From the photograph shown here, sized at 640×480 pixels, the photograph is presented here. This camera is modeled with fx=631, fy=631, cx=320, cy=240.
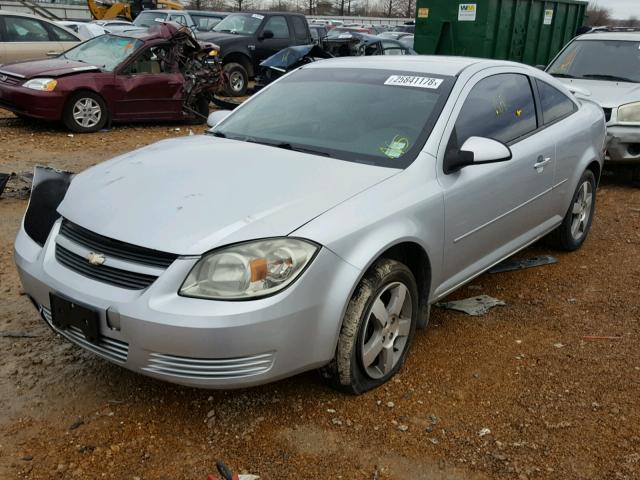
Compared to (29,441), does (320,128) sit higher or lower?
higher

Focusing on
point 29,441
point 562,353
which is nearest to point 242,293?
point 29,441

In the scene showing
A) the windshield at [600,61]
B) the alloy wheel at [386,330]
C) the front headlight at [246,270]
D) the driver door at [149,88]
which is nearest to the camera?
the front headlight at [246,270]

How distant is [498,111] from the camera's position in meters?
3.98

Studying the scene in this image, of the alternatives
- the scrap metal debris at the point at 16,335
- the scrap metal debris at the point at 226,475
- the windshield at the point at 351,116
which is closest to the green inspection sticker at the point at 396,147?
the windshield at the point at 351,116

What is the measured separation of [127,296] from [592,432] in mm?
2136

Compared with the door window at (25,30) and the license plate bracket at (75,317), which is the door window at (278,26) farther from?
the license plate bracket at (75,317)

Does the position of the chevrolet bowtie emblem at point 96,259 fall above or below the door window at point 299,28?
above

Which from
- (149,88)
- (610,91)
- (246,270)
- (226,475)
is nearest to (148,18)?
(149,88)

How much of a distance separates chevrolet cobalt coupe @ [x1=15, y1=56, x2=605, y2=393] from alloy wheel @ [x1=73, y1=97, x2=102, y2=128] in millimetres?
5730

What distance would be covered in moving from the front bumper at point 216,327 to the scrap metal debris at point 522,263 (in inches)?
96.1

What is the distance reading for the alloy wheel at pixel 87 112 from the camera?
927 centimetres

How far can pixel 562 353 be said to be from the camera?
3.58 meters

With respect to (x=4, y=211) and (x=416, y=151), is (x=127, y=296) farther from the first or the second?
(x=4, y=211)

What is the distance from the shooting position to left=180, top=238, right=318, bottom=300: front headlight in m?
2.50
